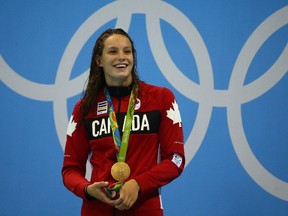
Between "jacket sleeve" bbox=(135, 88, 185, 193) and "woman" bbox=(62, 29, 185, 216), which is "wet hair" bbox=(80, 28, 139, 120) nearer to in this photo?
"woman" bbox=(62, 29, 185, 216)

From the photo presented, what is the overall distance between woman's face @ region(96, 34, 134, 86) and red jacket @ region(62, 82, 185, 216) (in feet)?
0.29

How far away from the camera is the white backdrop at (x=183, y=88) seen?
3.41m

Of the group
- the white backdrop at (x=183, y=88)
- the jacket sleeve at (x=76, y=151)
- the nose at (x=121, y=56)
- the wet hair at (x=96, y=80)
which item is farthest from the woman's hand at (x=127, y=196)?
the white backdrop at (x=183, y=88)

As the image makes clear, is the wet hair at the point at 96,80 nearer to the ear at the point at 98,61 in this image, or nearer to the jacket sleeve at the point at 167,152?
the ear at the point at 98,61

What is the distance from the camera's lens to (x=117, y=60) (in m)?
1.99

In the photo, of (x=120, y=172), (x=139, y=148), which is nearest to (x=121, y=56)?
(x=139, y=148)

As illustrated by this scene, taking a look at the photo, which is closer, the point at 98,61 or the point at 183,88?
the point at 98,61

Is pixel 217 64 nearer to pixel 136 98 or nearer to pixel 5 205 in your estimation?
pixel 136 98

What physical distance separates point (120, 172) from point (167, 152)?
0.26 metres

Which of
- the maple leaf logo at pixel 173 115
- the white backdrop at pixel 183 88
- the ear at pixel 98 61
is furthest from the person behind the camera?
the white backdrop at pixel 183 88

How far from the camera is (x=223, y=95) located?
11.3 feet

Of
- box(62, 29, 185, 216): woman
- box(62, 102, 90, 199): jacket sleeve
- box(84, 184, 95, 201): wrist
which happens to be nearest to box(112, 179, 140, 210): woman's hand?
box(62, 29, 185, 216): woman

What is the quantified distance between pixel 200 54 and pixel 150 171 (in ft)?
6.35

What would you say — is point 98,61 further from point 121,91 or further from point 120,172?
point 120,172
